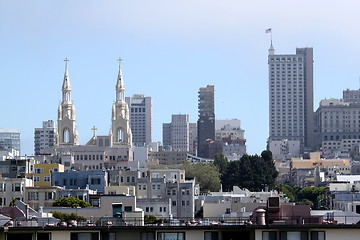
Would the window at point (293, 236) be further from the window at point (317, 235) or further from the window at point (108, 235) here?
the window at point (108, 235)

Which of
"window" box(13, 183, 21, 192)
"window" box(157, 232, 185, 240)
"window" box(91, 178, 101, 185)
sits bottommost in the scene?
"window" box(157, 232, 185, 240)

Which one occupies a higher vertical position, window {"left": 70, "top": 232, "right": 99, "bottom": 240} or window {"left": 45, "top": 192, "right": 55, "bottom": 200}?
window {"left": 45, "top": 192, "right": 55, "bottom": 200}

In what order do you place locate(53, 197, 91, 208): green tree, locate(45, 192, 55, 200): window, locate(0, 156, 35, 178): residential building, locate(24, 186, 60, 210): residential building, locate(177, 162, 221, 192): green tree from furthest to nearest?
locate(177, 162, 221, 192): green tree → locate(0, 156, 35, 178): residential building → locate(45, 192, 55, 200): window → locate(24, 186, 60, 210): residential building → locate(53, 197, 91, 208): green tree

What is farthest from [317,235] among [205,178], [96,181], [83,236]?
[205,178]

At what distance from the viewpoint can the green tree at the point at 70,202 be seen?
4345 inches

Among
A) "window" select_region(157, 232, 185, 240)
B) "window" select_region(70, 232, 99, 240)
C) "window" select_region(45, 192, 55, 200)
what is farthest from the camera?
"window" select_region(45, 192, 55, 200)

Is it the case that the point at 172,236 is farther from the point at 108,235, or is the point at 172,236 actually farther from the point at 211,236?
the point at 108,235

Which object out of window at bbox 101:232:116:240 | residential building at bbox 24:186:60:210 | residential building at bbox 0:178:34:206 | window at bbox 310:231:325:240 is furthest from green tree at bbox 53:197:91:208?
window at bbox 310:231:325:240

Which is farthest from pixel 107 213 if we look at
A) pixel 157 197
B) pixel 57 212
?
pixel 157 197

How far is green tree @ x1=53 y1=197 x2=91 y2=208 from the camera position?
110375 mm

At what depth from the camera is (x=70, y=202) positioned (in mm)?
111750

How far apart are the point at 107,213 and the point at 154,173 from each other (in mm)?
54365

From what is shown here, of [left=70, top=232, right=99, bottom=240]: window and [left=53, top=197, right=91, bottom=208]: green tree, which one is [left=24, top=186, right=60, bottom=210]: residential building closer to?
[left=53, top=197, right=91, bottom=208]: green tree

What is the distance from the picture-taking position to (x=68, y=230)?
43.0 m
